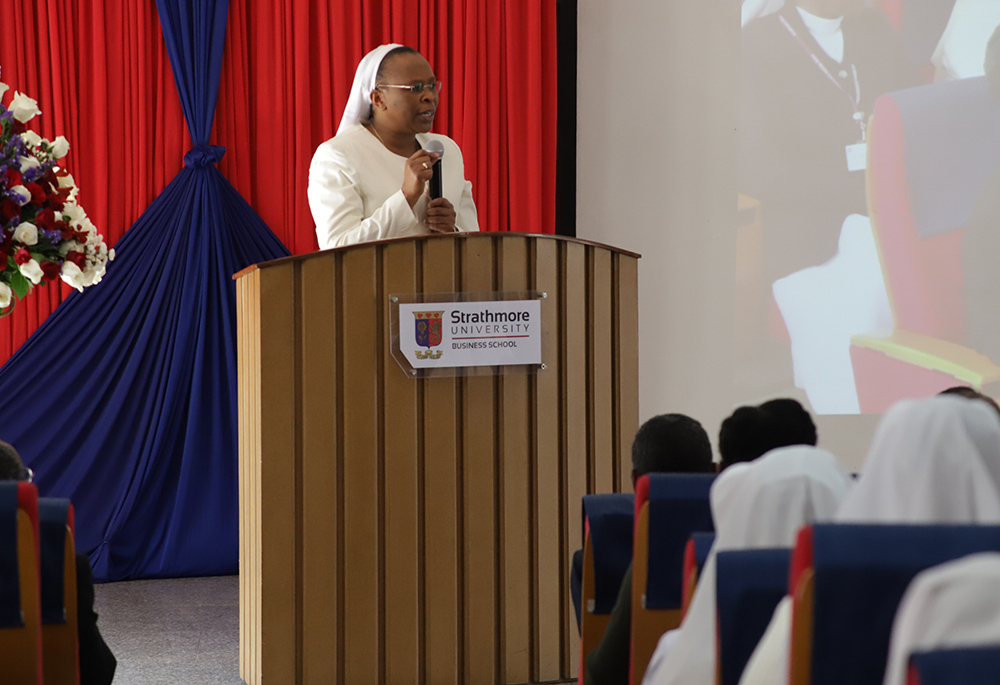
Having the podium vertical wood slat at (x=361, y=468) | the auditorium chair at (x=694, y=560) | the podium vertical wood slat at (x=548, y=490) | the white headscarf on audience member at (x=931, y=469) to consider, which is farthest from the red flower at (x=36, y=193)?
the white headscarf on audience member at (x=931, y=469)

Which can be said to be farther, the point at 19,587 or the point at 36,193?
the point at 36,193

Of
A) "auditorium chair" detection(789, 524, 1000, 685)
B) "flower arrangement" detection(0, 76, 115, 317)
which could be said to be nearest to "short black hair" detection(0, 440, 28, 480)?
"flower arrangement" detection(0, 76, 115, 317)

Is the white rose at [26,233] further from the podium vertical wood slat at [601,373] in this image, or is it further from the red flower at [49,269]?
the podium vertical wood slat at [601,373]

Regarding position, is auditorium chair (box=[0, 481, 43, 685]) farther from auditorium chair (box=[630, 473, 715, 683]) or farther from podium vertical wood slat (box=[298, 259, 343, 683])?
podium vertical wood slat (box=[298, 259, 343, 683])

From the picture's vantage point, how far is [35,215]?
8.55 feet

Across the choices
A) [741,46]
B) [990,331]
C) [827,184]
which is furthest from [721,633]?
[741,46]

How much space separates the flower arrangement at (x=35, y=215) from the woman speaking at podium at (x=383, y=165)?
1011 millimetres

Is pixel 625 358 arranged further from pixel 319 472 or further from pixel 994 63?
pixel 994 63

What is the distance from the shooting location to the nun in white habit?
48.8 inches

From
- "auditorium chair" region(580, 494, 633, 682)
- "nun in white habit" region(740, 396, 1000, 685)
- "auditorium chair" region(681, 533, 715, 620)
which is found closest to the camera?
"nun in white habit" region(740, 396, 1000, 685)

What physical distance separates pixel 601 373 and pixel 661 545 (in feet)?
4.65

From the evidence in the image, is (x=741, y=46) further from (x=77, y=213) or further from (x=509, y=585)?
(x=77, y=213)

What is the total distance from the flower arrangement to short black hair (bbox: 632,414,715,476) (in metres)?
1.36

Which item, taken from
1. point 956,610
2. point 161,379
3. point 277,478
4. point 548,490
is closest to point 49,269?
point 277,478
